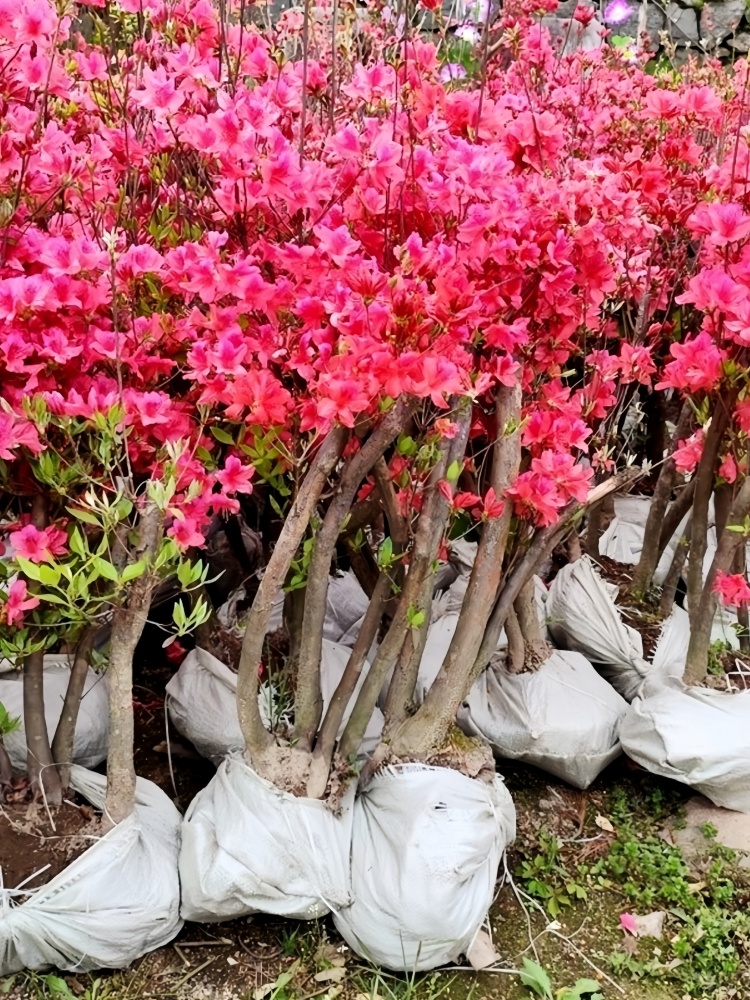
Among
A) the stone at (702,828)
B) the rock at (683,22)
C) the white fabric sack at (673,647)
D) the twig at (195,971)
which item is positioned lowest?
the twig at (195,971)

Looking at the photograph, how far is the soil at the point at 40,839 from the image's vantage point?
192cm

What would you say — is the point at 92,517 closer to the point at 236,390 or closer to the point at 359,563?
the point at 236,390

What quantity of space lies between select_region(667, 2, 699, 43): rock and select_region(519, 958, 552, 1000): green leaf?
337 inches

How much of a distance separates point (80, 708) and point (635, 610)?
1.73m

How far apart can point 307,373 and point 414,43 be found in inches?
36.1

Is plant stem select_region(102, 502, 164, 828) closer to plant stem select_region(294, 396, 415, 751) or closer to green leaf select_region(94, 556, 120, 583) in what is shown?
green leaf select_region(94, 556, 120, 583)

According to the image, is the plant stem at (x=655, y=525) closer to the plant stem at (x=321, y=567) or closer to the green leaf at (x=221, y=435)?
the plant stem at (x=321, y=567)

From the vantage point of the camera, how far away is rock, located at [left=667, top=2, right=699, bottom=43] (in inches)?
330

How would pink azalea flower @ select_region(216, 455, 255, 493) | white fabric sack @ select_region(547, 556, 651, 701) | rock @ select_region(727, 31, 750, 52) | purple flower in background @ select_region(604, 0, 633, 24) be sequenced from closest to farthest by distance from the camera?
pink azalea flower @ select_region(216, 455, 255, 493)
white fabric sack @ select_region(547, 556, 651, 701)
purple flower in background @ select_region(604, 0, 633, 24)
rock @ select_region(727, 31, 750, 52)

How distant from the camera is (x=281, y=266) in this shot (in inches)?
68.7

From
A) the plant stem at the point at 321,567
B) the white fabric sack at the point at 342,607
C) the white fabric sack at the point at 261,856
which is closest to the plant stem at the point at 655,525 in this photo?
the white fabric sack at the point at 342,607

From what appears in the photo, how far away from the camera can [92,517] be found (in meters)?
1.69

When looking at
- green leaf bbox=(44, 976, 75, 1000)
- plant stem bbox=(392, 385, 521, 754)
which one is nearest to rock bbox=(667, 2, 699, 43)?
plant stem bbox=(392, 385, 521, 754)

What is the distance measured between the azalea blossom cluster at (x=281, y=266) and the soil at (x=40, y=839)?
0.51 m
